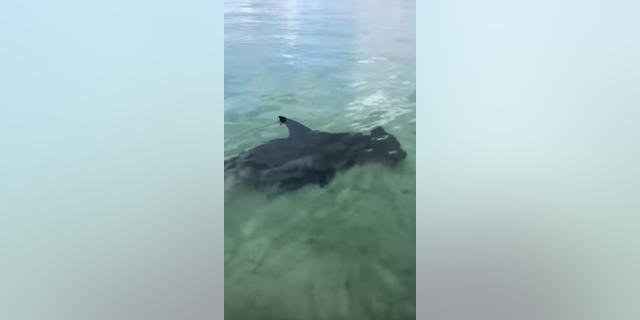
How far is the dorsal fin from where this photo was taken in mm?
847

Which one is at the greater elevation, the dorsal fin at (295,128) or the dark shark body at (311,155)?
the dorsal fin at (295,128)

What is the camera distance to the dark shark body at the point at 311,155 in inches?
33.1

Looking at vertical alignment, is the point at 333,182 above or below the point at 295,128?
below

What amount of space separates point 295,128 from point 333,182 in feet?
0.43

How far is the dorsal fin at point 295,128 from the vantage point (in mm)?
847

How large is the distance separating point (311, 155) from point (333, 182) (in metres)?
0.07

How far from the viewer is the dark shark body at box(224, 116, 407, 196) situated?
0.84 m

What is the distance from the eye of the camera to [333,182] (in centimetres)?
85

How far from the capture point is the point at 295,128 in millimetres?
850

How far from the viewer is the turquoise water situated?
83cm

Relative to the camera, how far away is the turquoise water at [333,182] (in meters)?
0.83

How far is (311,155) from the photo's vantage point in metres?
0.85

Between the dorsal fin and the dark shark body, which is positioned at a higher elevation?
the dorsal fin
